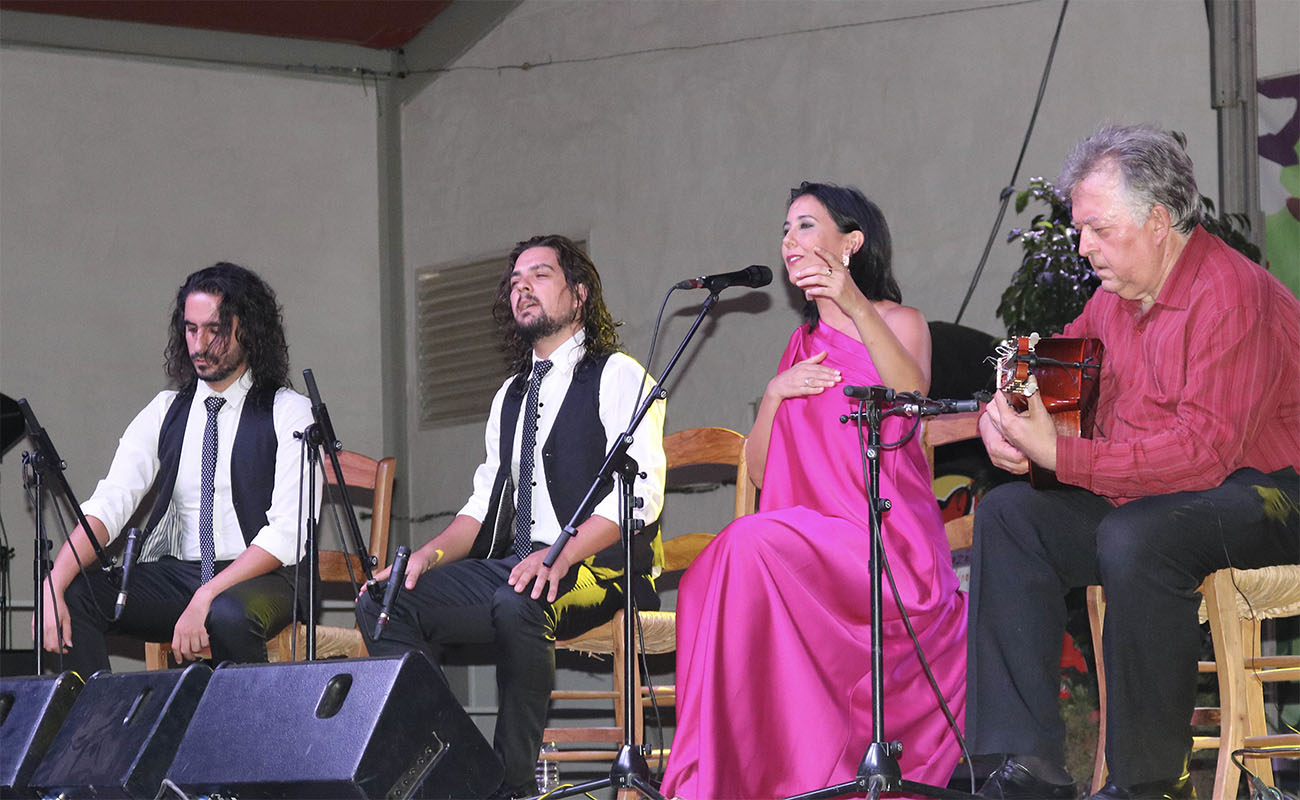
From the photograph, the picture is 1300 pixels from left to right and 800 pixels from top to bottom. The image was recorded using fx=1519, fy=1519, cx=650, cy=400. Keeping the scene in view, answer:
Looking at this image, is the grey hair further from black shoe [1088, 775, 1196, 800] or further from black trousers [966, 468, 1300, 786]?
black shoe [1088, 775, 1196, 800]

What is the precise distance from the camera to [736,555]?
3211mm

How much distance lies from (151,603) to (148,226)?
3230 millimetres

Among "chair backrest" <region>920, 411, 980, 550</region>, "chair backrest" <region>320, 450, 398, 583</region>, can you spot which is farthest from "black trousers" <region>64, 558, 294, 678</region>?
"chair backrest" <region>920, 411, 980, 550</region>

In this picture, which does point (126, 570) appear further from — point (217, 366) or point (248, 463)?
point (217, 366)

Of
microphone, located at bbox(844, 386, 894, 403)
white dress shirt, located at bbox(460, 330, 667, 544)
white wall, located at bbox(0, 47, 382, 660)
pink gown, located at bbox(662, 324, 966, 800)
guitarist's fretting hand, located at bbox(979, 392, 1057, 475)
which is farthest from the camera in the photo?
white wall, located at bbox(0, 47, 382, 660)

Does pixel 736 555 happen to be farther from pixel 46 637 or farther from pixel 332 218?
pixel 332 218

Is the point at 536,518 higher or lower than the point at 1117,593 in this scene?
higher

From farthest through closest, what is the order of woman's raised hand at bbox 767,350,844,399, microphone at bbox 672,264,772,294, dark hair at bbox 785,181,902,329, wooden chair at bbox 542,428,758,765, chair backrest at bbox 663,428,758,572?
chair backrest at bbox 663,428,758,572
wooden chair at bbox 542,428,758,765
dark hair at bbox 785,181,902,329
woman's raised hand at bbox 767,350,844,399
microphone at bbox 672,264,772,294

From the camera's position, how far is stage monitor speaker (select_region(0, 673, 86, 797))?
3.24 metres

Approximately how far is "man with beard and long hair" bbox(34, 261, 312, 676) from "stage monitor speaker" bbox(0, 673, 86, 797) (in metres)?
0.53

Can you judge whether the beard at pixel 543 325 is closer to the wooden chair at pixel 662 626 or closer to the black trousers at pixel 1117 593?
the wooden chair at pixel 662 626

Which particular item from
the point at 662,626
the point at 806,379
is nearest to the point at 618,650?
the point at 662,626

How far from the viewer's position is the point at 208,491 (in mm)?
4270

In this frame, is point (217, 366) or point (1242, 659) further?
point (217, 366)
